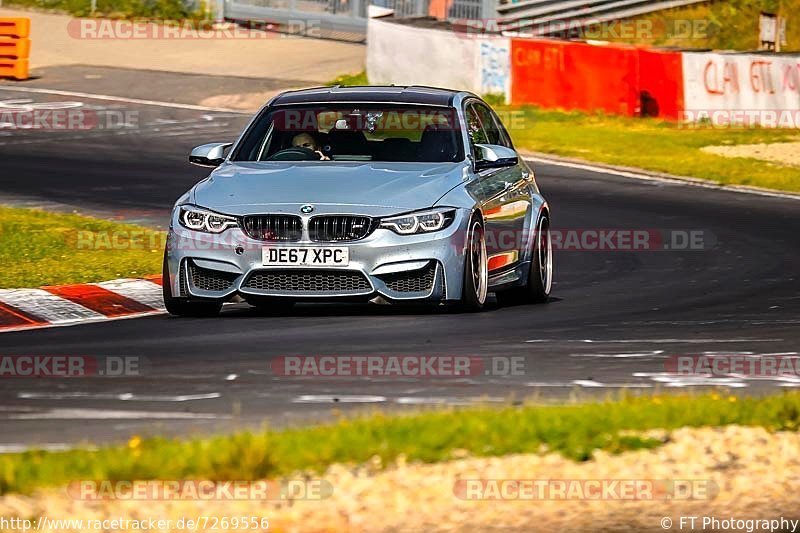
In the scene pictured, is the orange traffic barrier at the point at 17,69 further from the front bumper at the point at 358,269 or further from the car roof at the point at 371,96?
the front bumper at the point at 358,269

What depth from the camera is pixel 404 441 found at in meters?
7.24

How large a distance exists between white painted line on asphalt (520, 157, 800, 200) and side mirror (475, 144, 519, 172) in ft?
32.2

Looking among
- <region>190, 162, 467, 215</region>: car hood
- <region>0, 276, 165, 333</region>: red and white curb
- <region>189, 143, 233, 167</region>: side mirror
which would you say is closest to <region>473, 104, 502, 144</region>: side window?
<region>190, 162, 467, 215</region>: car hood

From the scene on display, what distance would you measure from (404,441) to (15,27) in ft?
92.0

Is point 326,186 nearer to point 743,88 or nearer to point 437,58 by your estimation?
point 743,88

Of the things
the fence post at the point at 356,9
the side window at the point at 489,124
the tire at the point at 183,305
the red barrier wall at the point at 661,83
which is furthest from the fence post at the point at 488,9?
the tire at the point at 183,305

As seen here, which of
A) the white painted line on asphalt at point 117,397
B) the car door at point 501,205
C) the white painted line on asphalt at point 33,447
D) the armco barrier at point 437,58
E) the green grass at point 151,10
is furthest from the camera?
the green grass at point 151,10

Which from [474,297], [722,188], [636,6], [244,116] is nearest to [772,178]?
[722,188]

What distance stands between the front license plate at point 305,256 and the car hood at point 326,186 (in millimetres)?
246

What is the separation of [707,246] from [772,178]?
21.6ft

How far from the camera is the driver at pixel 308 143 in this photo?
41.9ft

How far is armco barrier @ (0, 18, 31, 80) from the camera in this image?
111ft

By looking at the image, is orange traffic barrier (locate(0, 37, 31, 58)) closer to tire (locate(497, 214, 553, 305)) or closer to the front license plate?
tire (locate(497, 214, 553, 305))

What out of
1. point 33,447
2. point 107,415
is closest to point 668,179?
point 107,415
